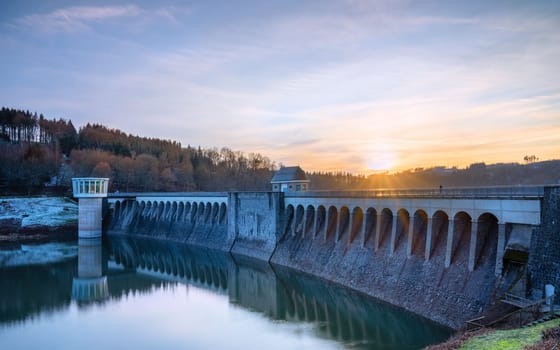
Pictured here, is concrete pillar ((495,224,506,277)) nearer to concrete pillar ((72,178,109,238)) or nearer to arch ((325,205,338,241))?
arch ((325,205,338,241))

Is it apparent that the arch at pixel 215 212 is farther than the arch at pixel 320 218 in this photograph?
Yes

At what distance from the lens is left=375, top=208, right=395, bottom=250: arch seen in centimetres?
3034

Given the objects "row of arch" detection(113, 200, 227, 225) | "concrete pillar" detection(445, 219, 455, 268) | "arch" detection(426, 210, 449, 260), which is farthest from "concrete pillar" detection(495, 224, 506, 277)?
"row of arch" detection(113, 200, 227, 225)

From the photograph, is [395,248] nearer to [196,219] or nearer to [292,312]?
[292,312]

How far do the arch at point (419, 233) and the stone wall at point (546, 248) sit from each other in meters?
7.97

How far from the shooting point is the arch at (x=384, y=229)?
30344mm

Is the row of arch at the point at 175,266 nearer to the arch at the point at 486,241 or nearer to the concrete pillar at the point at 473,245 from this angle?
the concrete pillar at the point at 473,245

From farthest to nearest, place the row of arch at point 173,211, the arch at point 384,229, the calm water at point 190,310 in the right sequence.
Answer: the row of arch at point 173,211, the arch at point 384,229, the calm water at point 190,310

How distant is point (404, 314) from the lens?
2408 cm

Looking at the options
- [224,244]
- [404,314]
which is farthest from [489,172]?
[404,314]

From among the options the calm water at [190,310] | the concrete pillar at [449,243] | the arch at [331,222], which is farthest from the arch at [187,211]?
the concrete pillar at [449,243]

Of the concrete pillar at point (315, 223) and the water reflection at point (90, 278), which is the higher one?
the concrete pillar at point (315, 223)

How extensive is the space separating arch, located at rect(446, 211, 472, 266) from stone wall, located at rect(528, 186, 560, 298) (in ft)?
15.5

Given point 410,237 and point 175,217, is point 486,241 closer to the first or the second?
point 410,237
